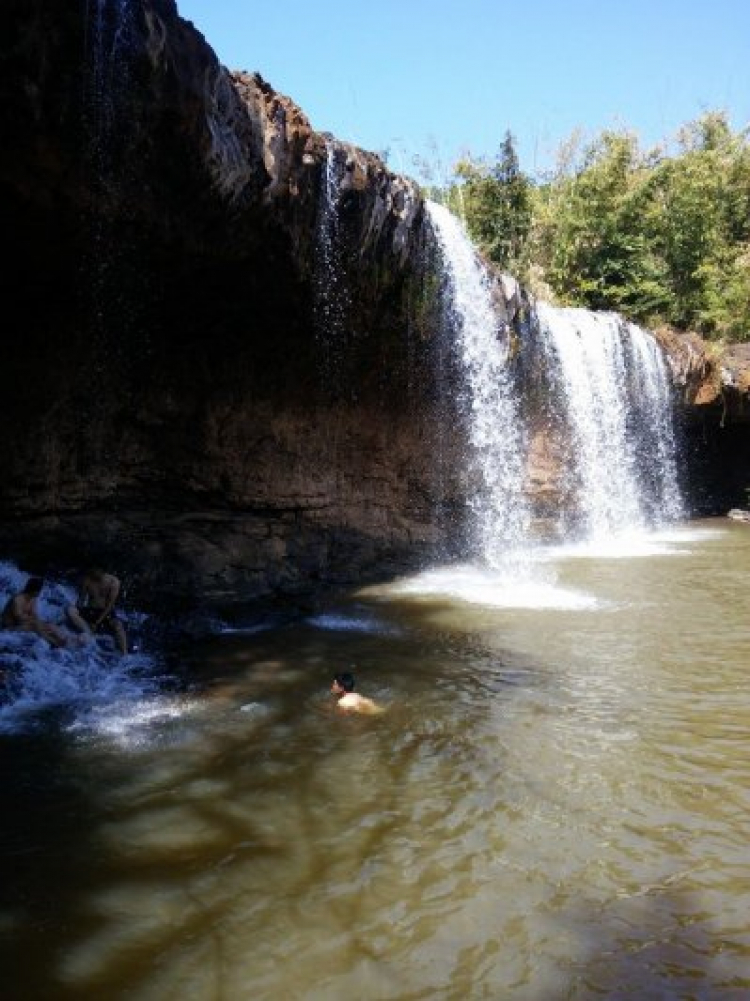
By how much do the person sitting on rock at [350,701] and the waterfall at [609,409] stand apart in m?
12.2

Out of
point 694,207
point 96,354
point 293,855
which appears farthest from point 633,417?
point 293,855

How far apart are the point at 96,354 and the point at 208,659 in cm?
379

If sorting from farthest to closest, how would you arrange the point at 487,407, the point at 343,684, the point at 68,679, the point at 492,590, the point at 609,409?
the point at 609,409, the point at 487,407, the point at 492,590, the point at 68,679, the point at 343,684

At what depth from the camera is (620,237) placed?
81.5 feet

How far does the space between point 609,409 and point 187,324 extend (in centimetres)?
1227

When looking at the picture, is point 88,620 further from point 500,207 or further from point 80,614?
point 500,207

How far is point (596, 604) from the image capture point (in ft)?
33.6

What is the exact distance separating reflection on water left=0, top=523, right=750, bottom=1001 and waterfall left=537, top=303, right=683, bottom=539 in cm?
1147

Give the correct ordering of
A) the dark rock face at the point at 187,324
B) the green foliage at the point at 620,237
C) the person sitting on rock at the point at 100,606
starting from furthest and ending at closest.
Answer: the green foliage at the point at 620,237, the person sitting on rock at the point at 100,606, the dark rock face at the point at 187,324

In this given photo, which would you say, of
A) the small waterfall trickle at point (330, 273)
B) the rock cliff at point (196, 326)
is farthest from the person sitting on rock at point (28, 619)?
the small waterfall trickle at point (330, 273)

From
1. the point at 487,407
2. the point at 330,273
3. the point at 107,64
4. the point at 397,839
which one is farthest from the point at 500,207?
the point at 397,839

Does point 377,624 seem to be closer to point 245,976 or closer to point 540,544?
point 245,976

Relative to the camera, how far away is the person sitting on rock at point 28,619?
289 inches

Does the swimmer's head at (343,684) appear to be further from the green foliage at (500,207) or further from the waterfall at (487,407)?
the green foliage at (500,207)
